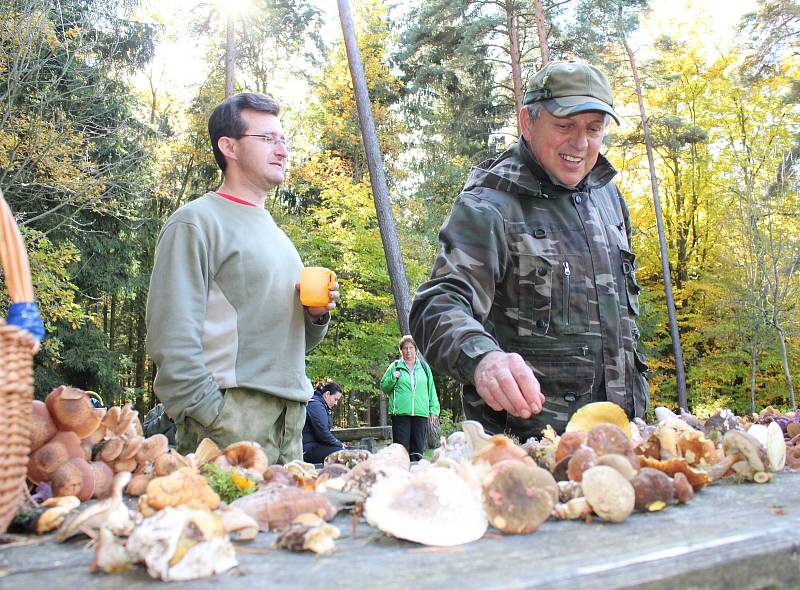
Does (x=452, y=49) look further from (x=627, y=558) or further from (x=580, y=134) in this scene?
(x=627, y=558)

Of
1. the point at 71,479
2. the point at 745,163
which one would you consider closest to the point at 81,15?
the point at 71,479

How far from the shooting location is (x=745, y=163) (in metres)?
18.5

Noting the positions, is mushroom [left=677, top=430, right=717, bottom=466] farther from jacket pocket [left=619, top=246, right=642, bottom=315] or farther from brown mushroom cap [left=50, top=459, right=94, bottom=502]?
jacket pocket [left=619, top=246, right=642, bottom=315]

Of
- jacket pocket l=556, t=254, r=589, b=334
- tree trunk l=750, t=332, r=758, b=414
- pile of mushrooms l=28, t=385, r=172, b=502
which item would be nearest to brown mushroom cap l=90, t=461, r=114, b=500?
pile of mushrooms l=28, t=385, r=172, b=502

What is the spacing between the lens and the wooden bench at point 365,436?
1171 cm

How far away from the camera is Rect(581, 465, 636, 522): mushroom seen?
100cm

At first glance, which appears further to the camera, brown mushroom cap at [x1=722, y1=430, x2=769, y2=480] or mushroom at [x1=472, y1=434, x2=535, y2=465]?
brown mushroom cap at [x1=722, y1=430, x2=769, y2=480]

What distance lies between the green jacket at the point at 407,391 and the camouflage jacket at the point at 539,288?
6.72 meters

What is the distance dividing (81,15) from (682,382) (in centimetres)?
1684

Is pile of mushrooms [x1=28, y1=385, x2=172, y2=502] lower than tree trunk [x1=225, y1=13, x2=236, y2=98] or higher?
lower

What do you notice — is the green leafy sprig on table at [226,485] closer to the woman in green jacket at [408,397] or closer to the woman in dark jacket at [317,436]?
the woman in dark jacket at [317,436]

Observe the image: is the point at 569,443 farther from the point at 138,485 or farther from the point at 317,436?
the point at 317,436

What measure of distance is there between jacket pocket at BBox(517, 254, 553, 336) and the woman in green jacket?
6742 millimetres

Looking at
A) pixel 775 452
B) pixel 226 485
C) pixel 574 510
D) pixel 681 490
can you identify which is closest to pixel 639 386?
pixel 775 452
